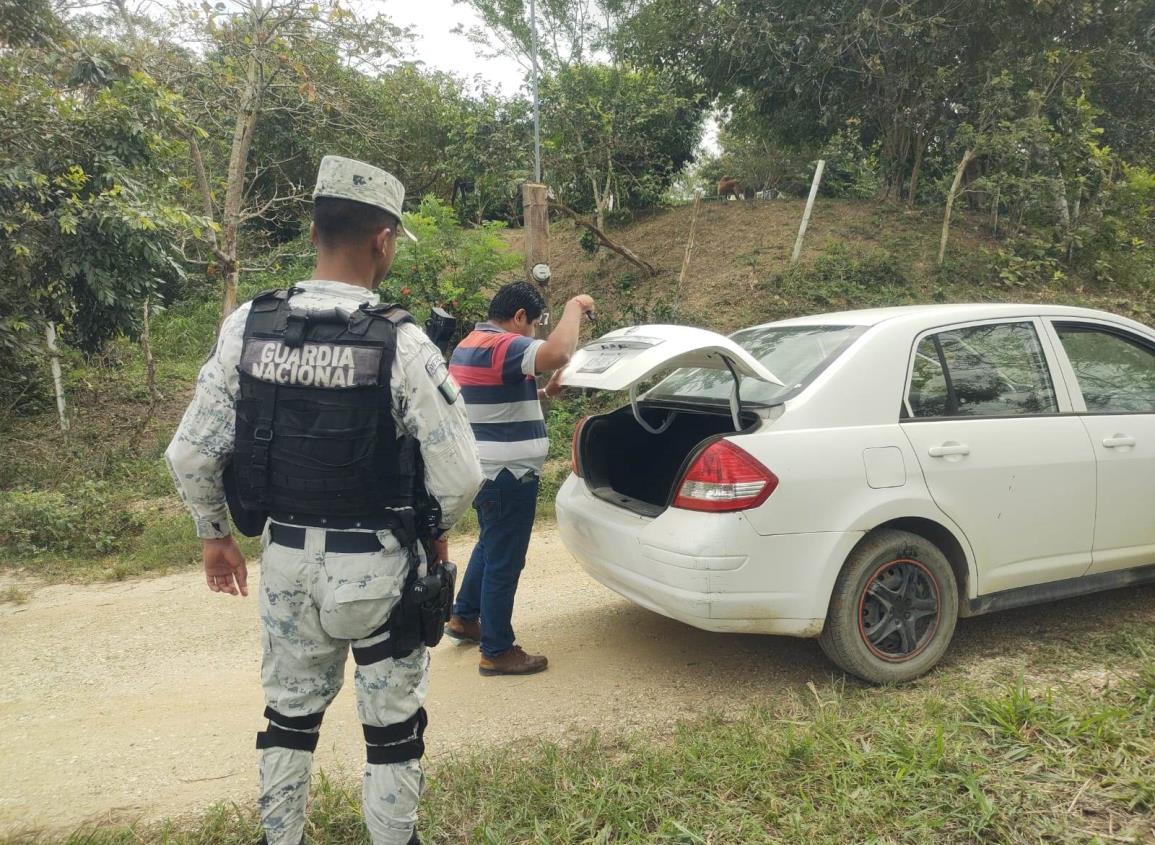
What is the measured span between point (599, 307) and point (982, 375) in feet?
29.5

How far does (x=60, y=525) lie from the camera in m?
6.09

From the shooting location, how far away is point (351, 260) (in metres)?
2.27

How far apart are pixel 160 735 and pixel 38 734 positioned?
1.79 feet

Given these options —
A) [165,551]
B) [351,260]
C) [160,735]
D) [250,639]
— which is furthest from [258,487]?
[165,551]

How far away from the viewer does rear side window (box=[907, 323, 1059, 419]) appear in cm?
347

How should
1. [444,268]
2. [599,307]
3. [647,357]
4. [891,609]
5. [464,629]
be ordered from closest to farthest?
[647,357]
[891,609]
[464,629]
[444,268]
[599,307]

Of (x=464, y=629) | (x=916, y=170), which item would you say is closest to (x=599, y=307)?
(x=916, y=170)

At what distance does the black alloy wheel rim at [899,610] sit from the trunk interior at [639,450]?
1.05 meters

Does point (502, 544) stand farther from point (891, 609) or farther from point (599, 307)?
point (599, 307)

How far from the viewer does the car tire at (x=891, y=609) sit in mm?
3219

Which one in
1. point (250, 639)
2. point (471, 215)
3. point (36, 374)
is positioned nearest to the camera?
point (250, 639)

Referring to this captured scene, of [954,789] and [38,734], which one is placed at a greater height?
[954,789]

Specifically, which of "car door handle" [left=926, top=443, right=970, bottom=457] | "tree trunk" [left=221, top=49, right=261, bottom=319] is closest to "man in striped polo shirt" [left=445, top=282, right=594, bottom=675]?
"car door handle" [left=926, top=443, right=970, bottom=457]

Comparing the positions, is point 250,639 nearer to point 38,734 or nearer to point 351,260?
point 38,734
